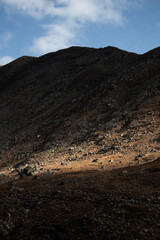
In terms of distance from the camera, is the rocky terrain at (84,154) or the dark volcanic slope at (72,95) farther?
the dark volcanic slope at (72,95)

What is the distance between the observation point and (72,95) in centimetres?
4688

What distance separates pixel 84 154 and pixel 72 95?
2515 centimetres

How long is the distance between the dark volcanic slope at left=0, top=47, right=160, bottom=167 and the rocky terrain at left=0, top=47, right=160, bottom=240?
0.90ft

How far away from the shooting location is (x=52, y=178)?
55.3 ft

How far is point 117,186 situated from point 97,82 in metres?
38.9

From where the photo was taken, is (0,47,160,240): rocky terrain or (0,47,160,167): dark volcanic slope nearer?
(0,47,160,240): rocky terrain

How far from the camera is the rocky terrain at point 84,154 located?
10.1 meters

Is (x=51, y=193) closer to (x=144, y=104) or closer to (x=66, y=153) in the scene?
(x=66, y=153)

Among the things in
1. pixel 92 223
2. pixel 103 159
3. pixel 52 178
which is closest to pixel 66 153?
pixel 103 159

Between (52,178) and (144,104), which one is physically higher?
(144,104)

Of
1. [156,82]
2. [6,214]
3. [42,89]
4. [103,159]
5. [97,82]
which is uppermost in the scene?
[42,89]

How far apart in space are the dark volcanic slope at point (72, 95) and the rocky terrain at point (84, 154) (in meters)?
0.27

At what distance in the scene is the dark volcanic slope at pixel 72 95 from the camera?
32.8 meters

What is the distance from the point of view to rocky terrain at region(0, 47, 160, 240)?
10070mm
